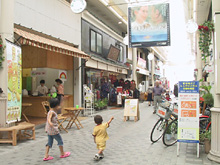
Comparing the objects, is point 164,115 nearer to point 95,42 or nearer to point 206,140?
point 206,140

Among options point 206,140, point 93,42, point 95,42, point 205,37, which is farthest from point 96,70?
point 206,140

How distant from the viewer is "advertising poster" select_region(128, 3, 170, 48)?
1091 centimetres

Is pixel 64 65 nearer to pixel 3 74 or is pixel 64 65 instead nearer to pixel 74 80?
pixel 74 80

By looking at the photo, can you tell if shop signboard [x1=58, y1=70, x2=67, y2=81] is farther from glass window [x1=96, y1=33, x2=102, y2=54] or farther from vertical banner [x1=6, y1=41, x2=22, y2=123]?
glass window [x1=96, y1=33, x2=102, y2=54]

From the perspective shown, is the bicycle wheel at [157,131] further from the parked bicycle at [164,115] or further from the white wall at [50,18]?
the white wall at [50,18]

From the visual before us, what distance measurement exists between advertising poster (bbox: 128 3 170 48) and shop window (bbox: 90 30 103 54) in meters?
4.24

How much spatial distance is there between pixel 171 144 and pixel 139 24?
6791 millimetres

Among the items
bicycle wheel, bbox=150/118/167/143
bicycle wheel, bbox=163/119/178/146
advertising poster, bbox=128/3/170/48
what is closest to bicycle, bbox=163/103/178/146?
bicycle wheel, bbox=163/119/178/146

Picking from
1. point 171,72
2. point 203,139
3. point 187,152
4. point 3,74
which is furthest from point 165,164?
point 171,72

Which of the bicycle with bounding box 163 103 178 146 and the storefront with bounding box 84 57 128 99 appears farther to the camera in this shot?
the storefront with bounding box 84 57 128 99

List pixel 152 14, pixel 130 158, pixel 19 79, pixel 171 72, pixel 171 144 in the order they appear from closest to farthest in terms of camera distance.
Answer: pixel 130 158 < pixel 171 144 < pixel 19 79 < pixel 152 14 < pixel 171 72

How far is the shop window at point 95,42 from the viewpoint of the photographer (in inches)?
588

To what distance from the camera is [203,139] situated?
570cm

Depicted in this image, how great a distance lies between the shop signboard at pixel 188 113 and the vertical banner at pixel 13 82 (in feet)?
15.9
